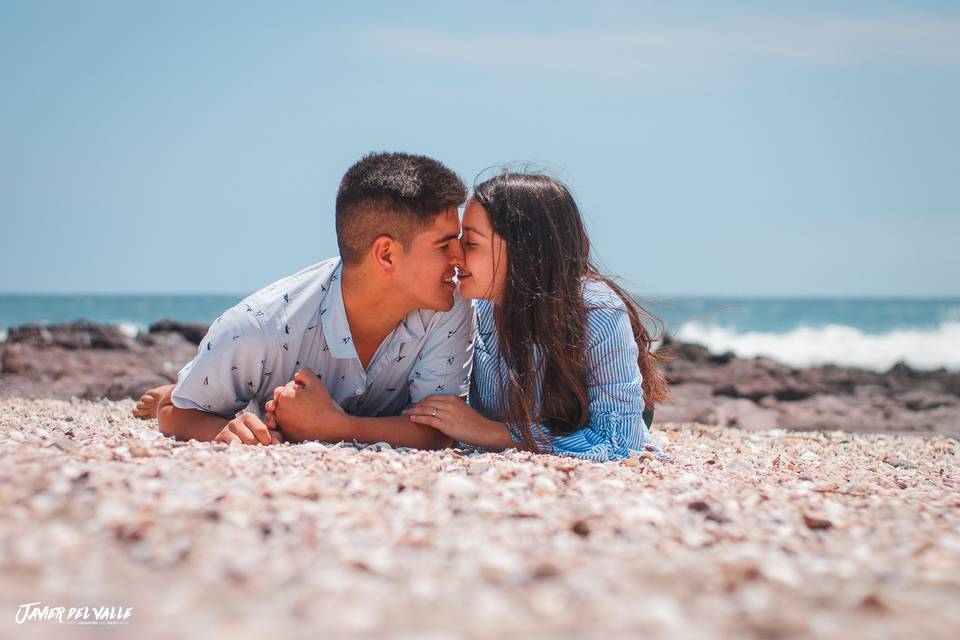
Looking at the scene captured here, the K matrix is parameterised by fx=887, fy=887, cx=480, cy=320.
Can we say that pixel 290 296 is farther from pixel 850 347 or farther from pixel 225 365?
pixel 850 347

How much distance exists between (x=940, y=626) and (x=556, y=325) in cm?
308

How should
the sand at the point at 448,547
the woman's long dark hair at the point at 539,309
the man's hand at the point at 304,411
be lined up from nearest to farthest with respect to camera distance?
the sand at the point at 448,547 < the man's hand at the point at 304,411 < the woman's long dark hair at the point at 539,309

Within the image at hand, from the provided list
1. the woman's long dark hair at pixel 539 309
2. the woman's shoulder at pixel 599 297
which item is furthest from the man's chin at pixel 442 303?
the woman's shoulder at pixel 599 297

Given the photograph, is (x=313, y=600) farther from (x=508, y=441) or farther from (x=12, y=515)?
(x=508, y=441)

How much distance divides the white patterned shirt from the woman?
318 mm

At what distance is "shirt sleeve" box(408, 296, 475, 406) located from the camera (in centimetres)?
522

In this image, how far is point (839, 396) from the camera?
12055 millimetres

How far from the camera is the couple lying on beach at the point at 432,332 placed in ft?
15.9

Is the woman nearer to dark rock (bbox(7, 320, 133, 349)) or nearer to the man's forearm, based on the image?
the man's forearm

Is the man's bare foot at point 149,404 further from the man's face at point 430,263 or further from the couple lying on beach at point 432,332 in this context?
the man's face at point 430,263

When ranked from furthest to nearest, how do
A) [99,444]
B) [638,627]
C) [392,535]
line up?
[99,444], [392,535], [638,627]

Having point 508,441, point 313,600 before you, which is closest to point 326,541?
point 313,600

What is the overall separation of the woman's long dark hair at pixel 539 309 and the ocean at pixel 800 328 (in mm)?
1086

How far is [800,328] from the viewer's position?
152 feet
